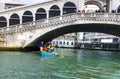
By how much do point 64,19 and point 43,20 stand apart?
212cm

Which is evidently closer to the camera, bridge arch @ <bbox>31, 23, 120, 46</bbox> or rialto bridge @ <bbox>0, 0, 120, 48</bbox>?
rialto bridge @ <bbox>0, 0, 120, 48</bbox>

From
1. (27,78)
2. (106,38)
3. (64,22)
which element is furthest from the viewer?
(106,38)

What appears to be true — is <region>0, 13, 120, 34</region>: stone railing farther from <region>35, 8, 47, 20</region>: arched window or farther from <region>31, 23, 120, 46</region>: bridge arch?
<region>35, 8, 47, 20</region>: arched window

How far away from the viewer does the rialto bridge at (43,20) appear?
97.9ft

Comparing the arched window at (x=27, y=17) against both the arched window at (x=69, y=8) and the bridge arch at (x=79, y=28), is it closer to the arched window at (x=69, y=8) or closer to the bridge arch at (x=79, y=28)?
the bridge arch at (x=79, y=28)

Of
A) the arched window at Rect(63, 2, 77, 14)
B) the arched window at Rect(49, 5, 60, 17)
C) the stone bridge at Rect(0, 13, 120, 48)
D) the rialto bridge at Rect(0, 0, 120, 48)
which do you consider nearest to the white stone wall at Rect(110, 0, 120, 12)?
the rialto bridge at Rect(0, 0, 120, 48)

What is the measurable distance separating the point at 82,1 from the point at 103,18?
3.88 meters

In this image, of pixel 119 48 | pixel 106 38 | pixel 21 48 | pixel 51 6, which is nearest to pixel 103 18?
pixel 51 6

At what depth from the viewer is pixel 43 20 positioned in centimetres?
3108

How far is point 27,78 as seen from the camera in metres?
14.0

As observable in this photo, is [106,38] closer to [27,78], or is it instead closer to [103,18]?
[103,18]

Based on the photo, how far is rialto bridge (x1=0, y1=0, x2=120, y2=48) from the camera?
29.8 metres

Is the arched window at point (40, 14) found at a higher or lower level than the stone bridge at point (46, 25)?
higher

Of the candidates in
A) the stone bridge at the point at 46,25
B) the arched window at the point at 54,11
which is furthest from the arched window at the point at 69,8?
the stone bridge at the point at 46,25
